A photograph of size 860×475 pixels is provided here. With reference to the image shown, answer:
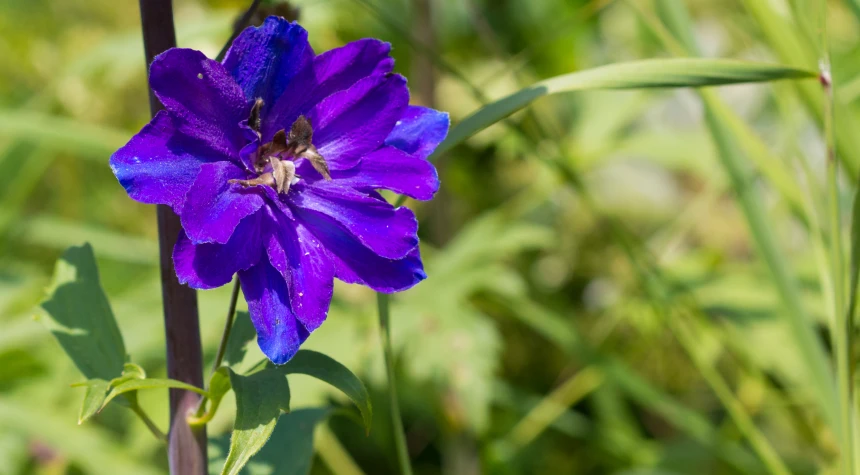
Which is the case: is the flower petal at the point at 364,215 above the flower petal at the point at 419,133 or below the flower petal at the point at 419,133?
below

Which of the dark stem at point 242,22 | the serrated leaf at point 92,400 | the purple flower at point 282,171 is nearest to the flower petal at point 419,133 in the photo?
the purple flower at point 282,171

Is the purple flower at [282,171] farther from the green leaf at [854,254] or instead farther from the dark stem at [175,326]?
the green leaf at [854,254]

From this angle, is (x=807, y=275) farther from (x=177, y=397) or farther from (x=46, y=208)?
(x=46, y=208)

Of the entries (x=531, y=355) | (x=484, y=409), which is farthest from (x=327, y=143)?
(x=531, y=355)

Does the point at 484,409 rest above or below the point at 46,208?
below

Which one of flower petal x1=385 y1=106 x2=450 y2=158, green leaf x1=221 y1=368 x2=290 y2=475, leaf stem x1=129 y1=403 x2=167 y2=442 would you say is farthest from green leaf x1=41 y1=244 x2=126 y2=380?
flower petal x1=385 y1=106 x2=450 y2=158

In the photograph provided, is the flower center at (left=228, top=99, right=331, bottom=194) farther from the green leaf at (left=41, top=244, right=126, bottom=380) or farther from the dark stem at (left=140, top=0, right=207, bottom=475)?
the green leaf at (left=41, top=244, right=126, bottom=380)

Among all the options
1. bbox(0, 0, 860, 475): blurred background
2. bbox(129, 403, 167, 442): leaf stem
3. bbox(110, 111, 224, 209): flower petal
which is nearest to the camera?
bbox(110, 111, 224, 209): flower petal
